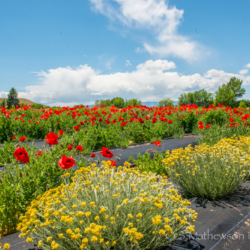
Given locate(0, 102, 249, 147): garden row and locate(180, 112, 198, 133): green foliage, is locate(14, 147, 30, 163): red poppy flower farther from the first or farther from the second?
locate(180, 112, 198, 133): green foliage

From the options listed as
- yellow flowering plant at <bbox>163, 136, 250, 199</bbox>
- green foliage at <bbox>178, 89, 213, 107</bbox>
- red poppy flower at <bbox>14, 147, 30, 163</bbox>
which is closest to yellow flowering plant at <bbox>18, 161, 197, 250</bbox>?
red poppy flower at <bbox>14, 147, 30, 163</bbox>

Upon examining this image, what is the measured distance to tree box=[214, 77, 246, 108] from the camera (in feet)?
151

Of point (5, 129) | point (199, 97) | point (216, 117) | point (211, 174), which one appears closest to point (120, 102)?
point (199, 97)

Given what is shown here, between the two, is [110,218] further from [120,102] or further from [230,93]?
[120,102]

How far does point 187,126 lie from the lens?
372 inches

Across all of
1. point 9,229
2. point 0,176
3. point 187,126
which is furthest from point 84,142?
point 187,126

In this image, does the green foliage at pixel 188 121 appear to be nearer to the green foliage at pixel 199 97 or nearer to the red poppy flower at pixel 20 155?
the red poppy flower at pixel 20 155

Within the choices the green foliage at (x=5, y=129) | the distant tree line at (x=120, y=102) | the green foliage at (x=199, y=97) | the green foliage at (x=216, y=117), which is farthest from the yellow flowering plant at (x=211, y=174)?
the green foliage at (x=199, y=97)

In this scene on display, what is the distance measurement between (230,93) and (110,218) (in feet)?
173

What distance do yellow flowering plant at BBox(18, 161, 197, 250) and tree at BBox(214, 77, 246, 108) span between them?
50.4 meters

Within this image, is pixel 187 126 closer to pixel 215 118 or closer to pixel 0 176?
pixel 215 118

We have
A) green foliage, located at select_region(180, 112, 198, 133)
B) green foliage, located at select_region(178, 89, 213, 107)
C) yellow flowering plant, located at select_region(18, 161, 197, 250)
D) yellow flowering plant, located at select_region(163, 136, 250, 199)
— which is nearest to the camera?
yellow flowering plant, located at select_region(18, 161, 197, 250)

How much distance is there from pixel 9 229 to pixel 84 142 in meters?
3.31

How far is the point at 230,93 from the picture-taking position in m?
46.5
